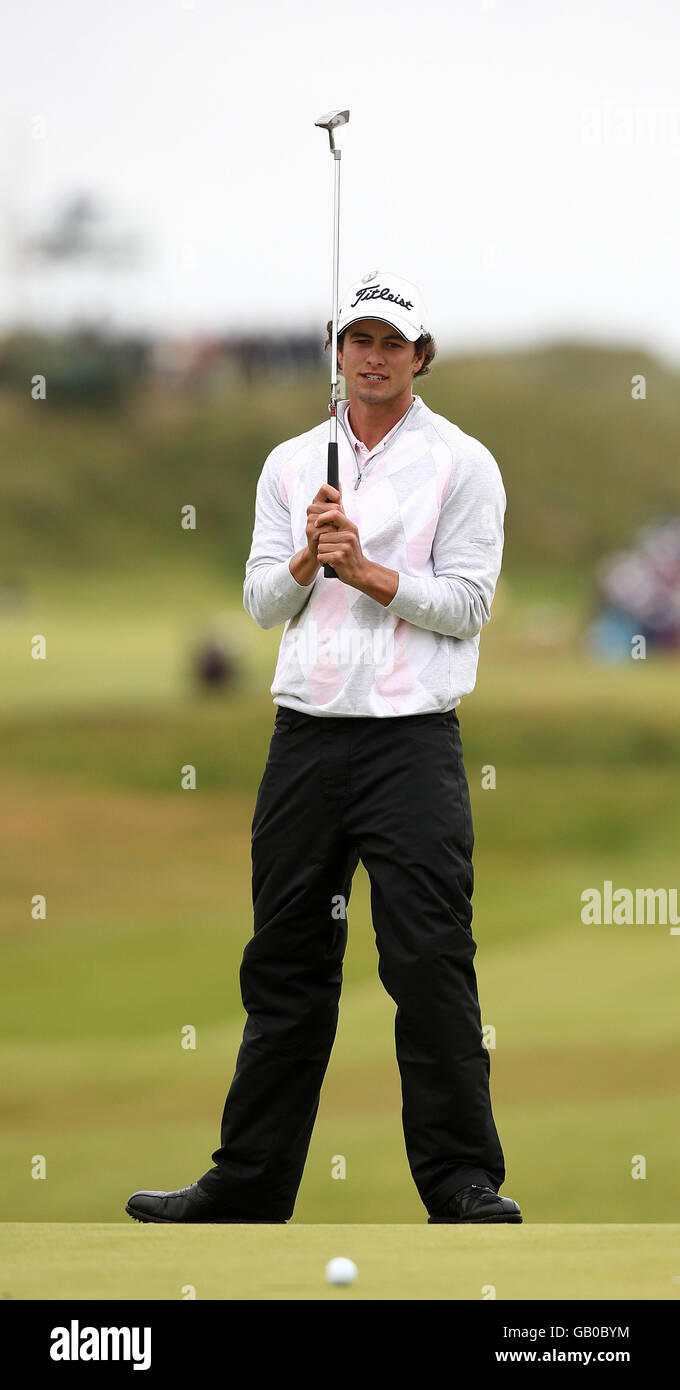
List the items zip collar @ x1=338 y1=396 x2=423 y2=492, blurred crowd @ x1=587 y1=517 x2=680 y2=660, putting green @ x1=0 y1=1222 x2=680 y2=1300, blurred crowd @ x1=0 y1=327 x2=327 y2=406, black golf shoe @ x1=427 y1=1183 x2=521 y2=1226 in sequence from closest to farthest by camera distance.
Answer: putting green @ x1=0 y1=1222 x2=680 y2=1300
black golf shoe @ x1=427 y1=1183 x2=521 y2=1226
zip collar @ x1=338 y1=396 x2=423 y2=492
blurred crowd @ x1=587 y1=517 x2=680 y2=660
blurred crowd @ x1=0 y1=327 x2=327 y2=406

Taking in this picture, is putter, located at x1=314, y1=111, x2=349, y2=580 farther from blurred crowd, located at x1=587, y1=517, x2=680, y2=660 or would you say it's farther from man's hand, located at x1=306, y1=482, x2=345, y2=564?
blurred crowd, located at x1=587, y1=517, x2=680, y2=660

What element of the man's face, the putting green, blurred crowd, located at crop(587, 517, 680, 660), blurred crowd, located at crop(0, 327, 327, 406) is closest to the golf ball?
the putting green

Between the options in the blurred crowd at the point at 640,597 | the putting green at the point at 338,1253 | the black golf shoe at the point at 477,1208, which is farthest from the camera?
the blurred crowd at the point at 640,597

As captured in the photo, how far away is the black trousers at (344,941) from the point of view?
334cm

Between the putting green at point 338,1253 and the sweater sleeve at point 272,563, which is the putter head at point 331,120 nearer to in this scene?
the sweater sleeve at point 272,563

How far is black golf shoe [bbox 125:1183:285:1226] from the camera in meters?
3.50

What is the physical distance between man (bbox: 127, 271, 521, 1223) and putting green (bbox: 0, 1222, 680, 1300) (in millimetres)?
270

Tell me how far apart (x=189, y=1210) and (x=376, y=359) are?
1.59 m

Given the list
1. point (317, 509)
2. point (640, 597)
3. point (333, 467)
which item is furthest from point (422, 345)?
point (640, 597)

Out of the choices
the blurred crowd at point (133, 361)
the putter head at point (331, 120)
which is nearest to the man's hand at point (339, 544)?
the putter head at point (331, 120)

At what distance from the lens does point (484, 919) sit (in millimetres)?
17797

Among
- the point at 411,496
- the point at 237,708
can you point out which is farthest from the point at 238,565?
the point at 411,496
